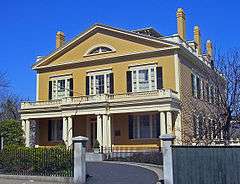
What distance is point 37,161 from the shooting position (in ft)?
62.3

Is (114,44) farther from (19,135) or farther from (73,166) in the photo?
(73,166)

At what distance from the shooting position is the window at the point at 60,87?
37.4 meters

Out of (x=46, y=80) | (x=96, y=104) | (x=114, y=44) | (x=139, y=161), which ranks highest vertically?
(x=114, y=44)

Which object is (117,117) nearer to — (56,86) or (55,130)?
(55,130)

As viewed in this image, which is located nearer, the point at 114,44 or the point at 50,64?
the point at 114,44

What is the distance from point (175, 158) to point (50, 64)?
26.5 metres

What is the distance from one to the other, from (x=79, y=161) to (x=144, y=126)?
16308 mm

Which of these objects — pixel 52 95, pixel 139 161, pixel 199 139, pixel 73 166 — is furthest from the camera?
pixel 52 95

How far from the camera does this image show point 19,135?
3042 cm

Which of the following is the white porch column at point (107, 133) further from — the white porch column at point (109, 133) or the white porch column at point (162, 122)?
the white porch column at point (162, 122)

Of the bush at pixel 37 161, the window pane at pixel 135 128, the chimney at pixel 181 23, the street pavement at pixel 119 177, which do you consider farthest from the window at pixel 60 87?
the street pavement at pixel 119 177

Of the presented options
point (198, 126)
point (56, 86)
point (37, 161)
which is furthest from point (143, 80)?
point (37, 161)

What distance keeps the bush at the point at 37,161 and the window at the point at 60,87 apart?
1713cm

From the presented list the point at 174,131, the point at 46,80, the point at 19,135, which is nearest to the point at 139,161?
the point at 174,131
